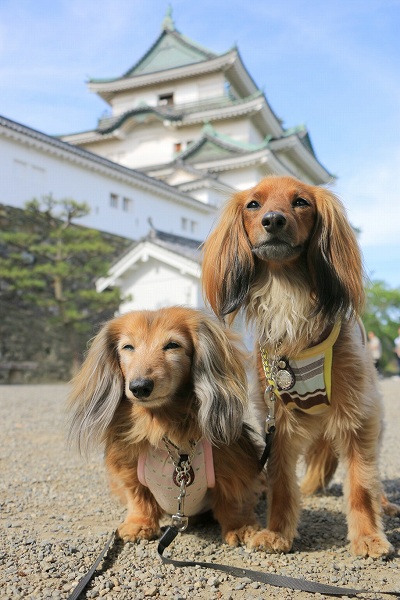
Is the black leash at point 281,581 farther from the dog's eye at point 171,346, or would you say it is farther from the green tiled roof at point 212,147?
the green tiled roof at point 212,147

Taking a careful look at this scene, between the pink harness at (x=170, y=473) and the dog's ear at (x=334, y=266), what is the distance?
0.84 m

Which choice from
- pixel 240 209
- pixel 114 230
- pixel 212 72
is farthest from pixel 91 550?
pixel 212 72

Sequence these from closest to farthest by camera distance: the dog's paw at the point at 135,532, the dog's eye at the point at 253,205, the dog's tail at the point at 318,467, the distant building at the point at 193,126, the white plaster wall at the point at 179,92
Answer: the dog's eye at the point at 253,205
the dog's paw at the point at 135,532
the dog's tail at the point at 318,467
the distant building at the point at 193,126
the white plaster wall at the point at 179,92

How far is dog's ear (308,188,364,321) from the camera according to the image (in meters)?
2.41

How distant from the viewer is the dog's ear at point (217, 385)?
2410 mm

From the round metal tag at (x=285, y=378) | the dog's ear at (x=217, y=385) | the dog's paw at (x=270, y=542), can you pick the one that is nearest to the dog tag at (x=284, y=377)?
the round metal tag at (x=285, y=378)

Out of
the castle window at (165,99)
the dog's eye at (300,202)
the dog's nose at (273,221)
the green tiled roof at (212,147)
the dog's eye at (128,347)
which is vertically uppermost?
the castle window at (165,99)

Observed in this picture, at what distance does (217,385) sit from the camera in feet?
8.00

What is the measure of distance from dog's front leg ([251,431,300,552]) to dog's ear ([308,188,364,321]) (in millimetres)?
664

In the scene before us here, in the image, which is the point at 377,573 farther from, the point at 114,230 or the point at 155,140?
the point at 155,140

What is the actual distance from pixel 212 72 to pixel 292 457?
24.9m

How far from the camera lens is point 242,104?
75.7 feet

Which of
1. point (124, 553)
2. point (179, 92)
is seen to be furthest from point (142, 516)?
A: point (179, 92)

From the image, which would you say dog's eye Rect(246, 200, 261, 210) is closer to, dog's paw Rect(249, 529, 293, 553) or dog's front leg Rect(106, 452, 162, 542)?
dog's front leg Rect(106, 452, 162, 542)
